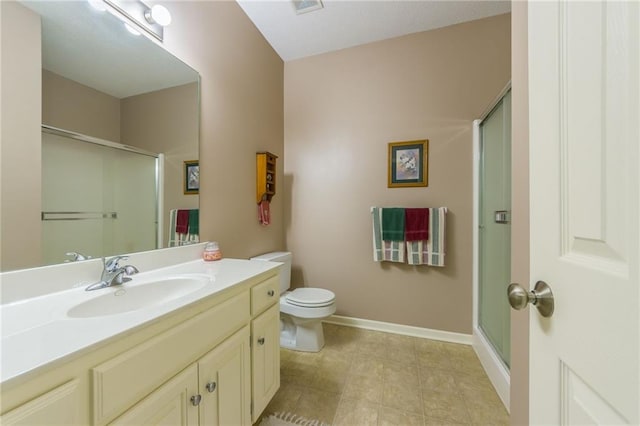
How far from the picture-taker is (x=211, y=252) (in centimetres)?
138

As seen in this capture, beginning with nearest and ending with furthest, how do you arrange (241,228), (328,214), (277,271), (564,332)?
(564,332)
(277,271)
(241,228)
(328,214)

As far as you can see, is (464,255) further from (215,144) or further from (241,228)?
(215,144)

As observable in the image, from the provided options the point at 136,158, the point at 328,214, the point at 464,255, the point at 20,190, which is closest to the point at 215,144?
the point at 136,158

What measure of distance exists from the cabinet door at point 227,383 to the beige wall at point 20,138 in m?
0.68

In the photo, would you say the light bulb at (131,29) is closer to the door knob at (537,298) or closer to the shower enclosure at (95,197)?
the shower enclosure at (95,197)

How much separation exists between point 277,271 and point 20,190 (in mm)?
967

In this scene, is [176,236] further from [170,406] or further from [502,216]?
[502,216]

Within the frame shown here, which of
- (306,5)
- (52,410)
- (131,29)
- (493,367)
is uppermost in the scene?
(306,5)

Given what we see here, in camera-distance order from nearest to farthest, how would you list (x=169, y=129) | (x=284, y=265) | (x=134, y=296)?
(x=134, y=296) < (x=169, y=129) < (x=284, y=265)

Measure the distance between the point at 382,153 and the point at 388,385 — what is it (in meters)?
1.74

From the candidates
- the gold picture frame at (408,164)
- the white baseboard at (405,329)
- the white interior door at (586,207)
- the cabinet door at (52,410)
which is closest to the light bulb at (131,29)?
the cabinet door at (52,410)

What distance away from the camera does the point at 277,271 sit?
4.12 feet

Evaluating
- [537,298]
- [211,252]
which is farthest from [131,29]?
[537,298]

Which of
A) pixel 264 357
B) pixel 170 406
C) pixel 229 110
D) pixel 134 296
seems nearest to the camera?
pixel 170 406
